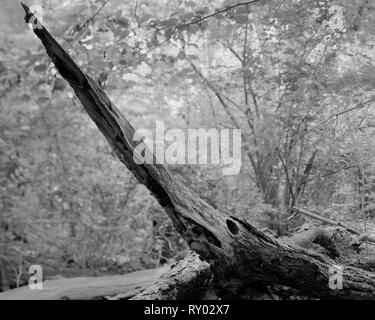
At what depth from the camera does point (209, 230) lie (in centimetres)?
98

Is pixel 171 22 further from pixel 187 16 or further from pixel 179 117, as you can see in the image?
pixel 179 117

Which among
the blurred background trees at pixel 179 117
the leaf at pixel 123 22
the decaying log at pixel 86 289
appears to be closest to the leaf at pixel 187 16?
the blurred background trees at pixel 179 117

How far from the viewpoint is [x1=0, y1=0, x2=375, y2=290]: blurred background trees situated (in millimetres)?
1506

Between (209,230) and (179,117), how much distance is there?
1.91 metres

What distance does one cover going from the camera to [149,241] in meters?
2.93

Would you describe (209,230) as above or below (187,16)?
below

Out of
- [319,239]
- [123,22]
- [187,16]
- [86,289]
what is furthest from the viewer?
[86,289]

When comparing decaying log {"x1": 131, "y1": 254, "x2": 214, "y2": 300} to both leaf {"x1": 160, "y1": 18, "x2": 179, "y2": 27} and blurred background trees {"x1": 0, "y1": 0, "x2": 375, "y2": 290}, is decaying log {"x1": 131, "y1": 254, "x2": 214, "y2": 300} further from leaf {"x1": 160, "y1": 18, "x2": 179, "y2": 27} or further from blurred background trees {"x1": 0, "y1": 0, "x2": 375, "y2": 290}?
leaf {"x1": 160, "y1": 18, "x2": 179, "y2": 27}

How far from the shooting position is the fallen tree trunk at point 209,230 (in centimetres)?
97

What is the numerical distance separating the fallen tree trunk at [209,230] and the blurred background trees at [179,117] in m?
0.39

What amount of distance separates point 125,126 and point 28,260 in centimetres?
206

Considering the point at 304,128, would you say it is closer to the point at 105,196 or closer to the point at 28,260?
the point at 105,196

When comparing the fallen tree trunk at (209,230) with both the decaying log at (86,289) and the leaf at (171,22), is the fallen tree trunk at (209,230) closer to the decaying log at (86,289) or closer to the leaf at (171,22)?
the leaf at (171,22)

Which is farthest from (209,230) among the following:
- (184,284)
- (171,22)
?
(171,22)
